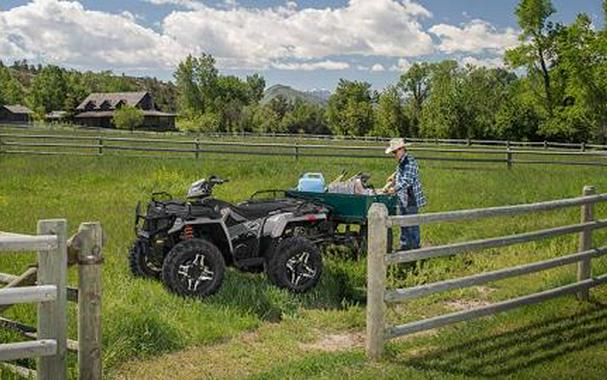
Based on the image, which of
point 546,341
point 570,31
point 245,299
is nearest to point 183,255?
point 245,299

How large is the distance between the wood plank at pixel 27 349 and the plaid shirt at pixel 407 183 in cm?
602

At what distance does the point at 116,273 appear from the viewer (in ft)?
26.6

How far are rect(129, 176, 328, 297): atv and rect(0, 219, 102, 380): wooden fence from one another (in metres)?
2.64

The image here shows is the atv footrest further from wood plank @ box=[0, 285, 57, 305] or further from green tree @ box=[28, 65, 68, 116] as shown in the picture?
green tree @ box=[28, 65, 68, 116]

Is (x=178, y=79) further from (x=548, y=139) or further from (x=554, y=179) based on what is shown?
(x=554, y=179)

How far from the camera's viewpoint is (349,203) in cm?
903

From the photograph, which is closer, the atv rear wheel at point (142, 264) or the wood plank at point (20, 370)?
the wood plank at point (20, 370)

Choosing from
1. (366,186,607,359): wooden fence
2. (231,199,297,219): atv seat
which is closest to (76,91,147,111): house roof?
(231,199,297,219): atv seat

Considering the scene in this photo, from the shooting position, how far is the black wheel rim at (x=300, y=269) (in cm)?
797

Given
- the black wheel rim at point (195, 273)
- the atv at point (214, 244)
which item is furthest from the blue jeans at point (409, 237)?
the black wheel rim at point (195, 273)

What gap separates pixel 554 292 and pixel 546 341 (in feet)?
3.13

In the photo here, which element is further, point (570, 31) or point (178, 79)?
point (178, 79)

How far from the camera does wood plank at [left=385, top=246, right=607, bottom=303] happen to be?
5719 millimetres

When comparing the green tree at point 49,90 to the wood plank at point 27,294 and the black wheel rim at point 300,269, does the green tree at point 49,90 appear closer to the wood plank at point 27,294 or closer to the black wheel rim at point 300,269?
the black wheel rim at point 300,269
